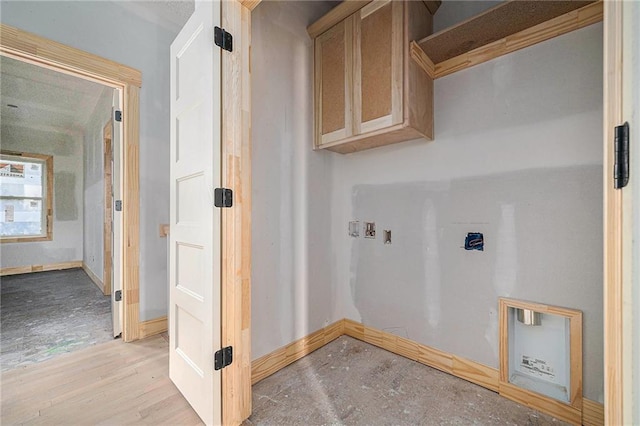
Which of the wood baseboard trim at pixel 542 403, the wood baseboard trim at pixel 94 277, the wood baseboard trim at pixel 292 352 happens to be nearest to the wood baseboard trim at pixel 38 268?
the wood baseboard trim at pixel 94 277

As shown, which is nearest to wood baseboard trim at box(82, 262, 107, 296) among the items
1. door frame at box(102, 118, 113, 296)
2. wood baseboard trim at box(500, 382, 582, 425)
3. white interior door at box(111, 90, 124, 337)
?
door frame at box(102, 118, 113, 296)

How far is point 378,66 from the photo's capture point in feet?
5.79

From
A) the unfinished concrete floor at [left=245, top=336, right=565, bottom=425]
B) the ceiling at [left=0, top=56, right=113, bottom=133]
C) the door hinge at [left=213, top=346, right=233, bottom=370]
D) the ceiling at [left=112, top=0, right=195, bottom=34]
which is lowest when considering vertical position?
the unfinished concrete floor at [left=245, top=336, right=565, bottom=425]

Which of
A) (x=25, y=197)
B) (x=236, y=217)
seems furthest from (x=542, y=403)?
(x=25, y=197)

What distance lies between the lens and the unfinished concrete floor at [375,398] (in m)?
1.43

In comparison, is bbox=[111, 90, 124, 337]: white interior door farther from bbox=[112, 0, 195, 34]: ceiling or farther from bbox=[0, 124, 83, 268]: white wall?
bbox=[0, 124, 83, 268]: white wall

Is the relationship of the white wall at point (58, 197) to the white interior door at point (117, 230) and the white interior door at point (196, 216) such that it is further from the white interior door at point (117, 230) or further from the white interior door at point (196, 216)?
the white interior door at point (196, 216)

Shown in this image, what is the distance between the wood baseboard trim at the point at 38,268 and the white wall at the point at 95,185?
204 mm

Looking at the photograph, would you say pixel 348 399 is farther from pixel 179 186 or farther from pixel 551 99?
pixel 551 99

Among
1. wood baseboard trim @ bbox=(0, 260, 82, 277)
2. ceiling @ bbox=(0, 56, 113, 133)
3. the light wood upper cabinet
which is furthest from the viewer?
wood baseboard trim @ bbox=(0, 260, 82, 277)

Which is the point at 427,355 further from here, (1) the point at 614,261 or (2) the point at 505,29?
(2) the point at 505,29

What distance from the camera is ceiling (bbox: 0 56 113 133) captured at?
10.5ft

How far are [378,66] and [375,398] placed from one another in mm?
2047

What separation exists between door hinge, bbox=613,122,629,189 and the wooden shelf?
47.4 inches
